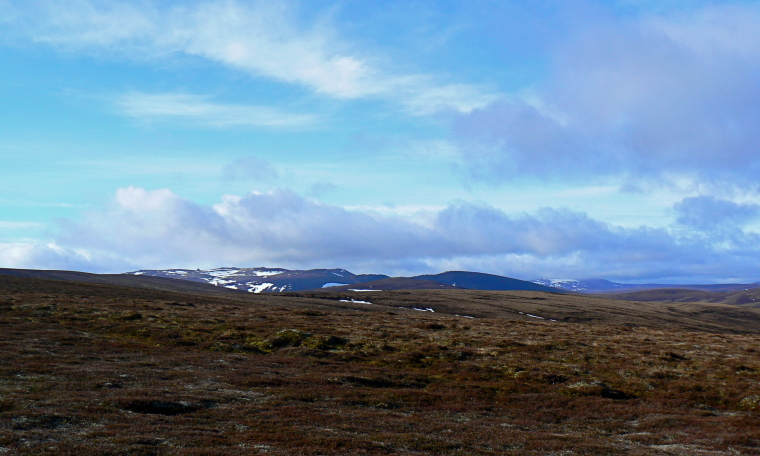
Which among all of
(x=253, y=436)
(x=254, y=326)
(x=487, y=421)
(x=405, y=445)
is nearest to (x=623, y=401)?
(x=487, y=421)

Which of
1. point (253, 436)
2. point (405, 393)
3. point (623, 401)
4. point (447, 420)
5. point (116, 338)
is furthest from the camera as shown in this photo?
point (116, 338)

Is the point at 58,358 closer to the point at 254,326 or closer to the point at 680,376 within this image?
the point at 254,326

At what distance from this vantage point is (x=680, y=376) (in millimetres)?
41594

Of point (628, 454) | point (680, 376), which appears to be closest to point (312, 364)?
point (628, 454)

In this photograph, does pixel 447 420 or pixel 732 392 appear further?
pixel 732 392

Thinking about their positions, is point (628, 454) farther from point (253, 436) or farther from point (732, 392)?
point (732, 392)

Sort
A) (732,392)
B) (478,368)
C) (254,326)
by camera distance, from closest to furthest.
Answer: (732,392) < (478,368) < (254,326)

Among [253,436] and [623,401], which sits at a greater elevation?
[253,436]

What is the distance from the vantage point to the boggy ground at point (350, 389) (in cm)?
1856

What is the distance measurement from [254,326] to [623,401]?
129ft

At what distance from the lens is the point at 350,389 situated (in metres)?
30.7

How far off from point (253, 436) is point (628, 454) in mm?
14179

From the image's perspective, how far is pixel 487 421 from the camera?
25.1 m

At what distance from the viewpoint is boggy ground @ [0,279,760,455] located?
1856 cm
